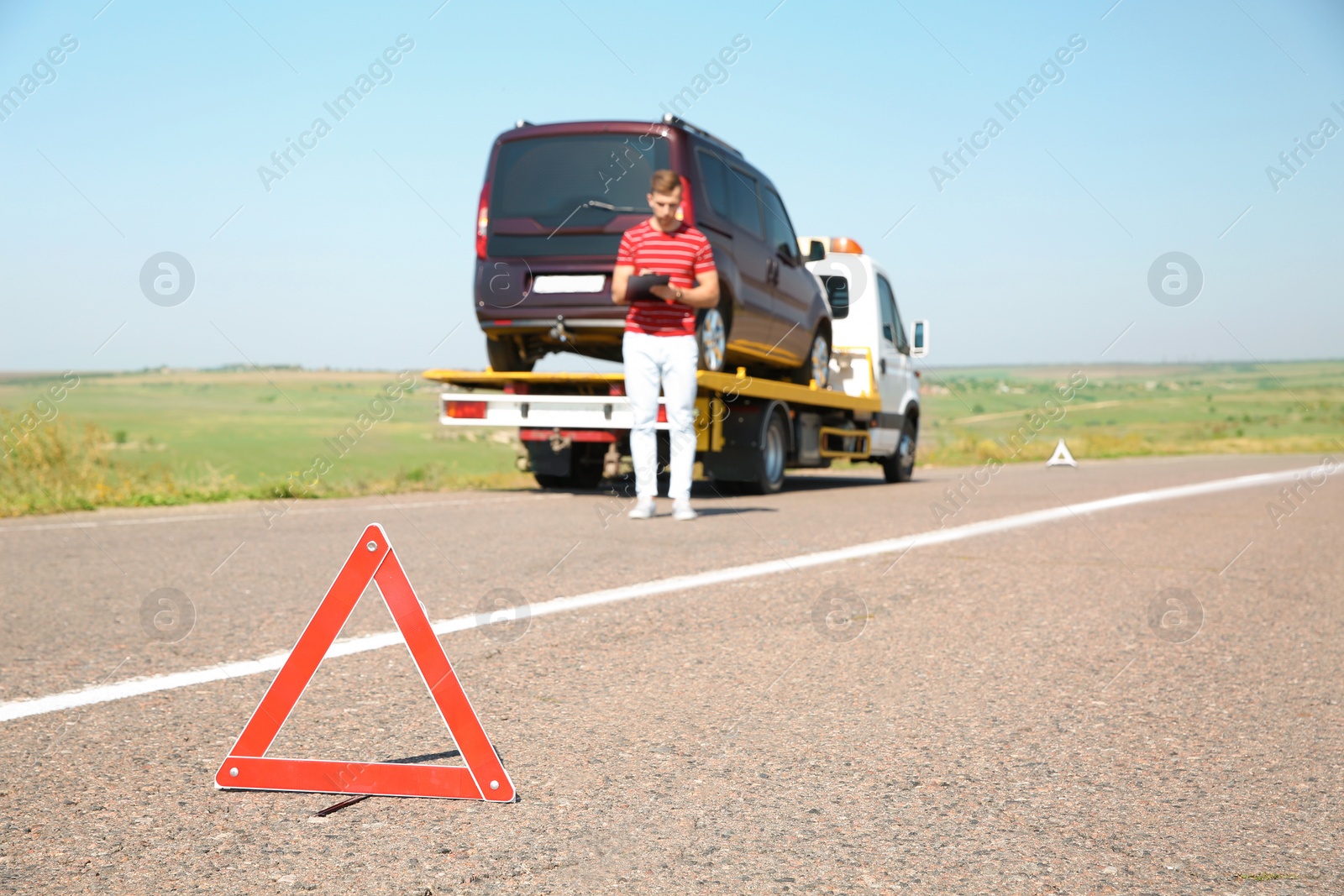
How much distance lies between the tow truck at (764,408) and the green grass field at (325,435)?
63 cm

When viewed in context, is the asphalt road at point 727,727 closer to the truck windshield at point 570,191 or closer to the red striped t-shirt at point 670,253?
the red striped t-shirt at point 670,253

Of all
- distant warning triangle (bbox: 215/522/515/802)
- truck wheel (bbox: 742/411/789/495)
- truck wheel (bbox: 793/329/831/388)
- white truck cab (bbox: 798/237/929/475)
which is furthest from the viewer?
white truck cab (bbox: 798/237/929/475)

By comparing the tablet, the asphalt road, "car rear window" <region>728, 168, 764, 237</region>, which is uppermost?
"car rear window" <region>728, 168, 764, 237</region>

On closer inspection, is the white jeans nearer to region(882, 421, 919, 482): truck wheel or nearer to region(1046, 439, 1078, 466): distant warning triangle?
region(882, 421, 919, 482): truck wheel

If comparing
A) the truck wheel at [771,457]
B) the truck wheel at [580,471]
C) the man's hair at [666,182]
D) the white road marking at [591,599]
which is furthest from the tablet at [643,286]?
the truck wheel at [580,471]

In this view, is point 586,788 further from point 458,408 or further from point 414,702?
point 458,408

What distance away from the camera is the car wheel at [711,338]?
403 inches

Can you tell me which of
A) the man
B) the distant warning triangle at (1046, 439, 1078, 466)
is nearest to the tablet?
the man

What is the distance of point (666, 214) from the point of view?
8500 mm

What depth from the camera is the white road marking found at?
3844mm

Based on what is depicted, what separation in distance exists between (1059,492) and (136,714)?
10953 mm

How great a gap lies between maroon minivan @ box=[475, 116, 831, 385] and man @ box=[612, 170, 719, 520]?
128 cm

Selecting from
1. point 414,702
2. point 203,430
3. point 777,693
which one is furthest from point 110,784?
point 203,430

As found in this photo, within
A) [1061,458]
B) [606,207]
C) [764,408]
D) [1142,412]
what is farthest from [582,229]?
[1142,412]
